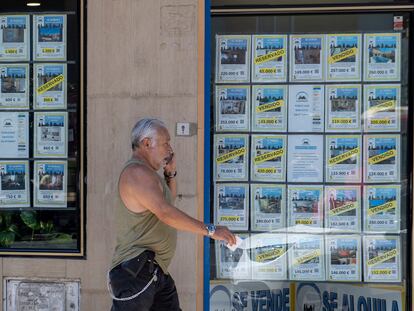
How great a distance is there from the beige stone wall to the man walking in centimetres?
109

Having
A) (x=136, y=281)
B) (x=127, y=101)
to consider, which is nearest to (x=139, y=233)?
(x=136, y=281)

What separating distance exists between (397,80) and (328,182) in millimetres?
953

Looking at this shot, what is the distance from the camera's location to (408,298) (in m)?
5.18

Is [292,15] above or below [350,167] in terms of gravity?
above

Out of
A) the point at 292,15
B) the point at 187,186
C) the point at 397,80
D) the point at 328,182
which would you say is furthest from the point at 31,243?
the point at 397,80

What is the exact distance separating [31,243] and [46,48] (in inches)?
60.8

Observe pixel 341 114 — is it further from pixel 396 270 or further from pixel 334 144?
pixel 396 270

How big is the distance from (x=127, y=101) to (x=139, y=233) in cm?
153

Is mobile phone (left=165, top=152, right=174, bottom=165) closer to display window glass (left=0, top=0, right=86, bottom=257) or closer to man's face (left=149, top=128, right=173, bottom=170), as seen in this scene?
man's face (left=149, top=128, right=173, bottom=170)

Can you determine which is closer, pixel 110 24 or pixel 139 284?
pixel 139 284

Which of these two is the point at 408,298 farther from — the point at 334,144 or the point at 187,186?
the point at 187,186

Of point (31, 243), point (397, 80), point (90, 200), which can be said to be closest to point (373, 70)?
point (397, 80)

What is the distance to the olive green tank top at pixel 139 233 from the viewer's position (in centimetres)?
385

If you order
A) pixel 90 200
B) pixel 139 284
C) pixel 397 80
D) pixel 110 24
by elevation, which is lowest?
Answer: pixel 139 284
